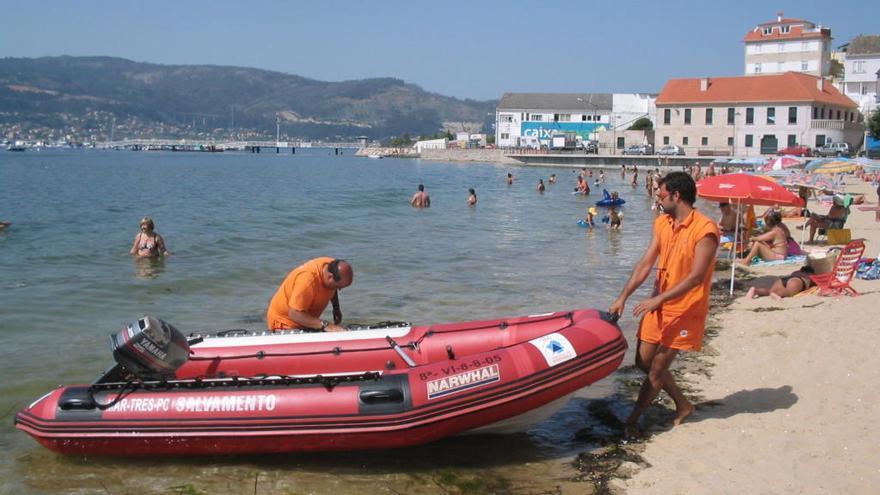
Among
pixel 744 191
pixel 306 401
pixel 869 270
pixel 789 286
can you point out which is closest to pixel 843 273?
pixel 789 286

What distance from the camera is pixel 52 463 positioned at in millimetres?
5688

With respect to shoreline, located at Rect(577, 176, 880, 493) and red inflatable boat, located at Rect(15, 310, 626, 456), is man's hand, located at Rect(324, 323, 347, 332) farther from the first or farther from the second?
shoreline, located at Rect(577, 176, 880, 493)

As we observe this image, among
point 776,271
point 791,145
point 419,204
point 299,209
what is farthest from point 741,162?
point 791,145

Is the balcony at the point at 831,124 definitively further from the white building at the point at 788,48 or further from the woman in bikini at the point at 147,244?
the woman in bikini at the point at 147,244

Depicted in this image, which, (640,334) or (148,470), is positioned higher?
(640,334)

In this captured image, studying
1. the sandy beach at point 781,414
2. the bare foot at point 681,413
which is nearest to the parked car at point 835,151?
the sandy beach at point 781,414

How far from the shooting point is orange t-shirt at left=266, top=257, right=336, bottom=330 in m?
6.61

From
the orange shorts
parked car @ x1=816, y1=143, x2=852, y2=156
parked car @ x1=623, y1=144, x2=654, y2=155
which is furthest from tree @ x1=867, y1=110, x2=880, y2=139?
the orange shorts

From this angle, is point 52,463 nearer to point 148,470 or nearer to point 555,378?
point 148,470

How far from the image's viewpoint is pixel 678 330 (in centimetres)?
524

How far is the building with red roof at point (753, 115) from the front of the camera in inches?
2333

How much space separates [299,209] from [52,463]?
23.5 meters

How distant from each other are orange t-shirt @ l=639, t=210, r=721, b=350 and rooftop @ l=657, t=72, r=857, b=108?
59.8m

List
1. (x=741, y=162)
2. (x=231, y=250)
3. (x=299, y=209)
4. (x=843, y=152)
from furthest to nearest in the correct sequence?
(x=843, y=152) → (x=741, y=162) → (x=299, y=209) → (x=231, y=250)
